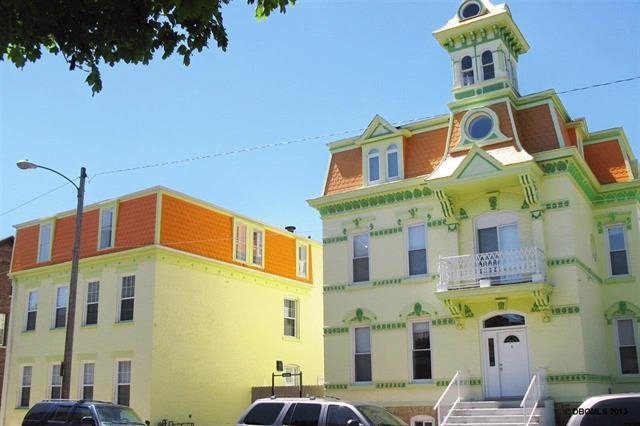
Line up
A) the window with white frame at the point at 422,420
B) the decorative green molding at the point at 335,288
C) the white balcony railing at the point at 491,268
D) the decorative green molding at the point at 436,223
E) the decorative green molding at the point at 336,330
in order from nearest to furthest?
the white balcony railing at the point at 491,268 → the window with white frame at the point at 422,420 → the decorative green molding at the point at 436,223 → the decorative green molding at the point at 336,330 → the decorative green molding at the point at 335,288

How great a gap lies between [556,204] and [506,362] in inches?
198

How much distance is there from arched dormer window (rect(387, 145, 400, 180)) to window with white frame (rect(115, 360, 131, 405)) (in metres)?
12.7

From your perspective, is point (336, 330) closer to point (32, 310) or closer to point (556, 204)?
point (556, 204)

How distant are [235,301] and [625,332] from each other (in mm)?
15883

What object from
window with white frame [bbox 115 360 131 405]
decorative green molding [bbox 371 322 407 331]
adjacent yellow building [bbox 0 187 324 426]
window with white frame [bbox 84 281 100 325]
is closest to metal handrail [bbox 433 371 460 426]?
decorative green molding [bbox 371 322 407 331]

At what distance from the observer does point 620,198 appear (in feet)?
79.9

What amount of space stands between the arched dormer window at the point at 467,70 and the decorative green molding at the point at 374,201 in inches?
160

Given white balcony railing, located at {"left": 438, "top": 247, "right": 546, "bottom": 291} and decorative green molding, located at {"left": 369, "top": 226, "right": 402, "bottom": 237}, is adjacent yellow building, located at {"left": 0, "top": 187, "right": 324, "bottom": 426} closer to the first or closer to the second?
decorative green molding, located at {"left": 369, "top": 226, "right": 402, "bottom": 237}

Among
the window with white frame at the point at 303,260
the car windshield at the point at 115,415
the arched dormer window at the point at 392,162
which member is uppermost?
the arched dormer window at the point at 392,162

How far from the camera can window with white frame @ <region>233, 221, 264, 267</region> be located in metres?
32.3

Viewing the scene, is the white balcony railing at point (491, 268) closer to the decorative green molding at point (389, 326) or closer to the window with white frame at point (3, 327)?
the decorative green molding at point (389, 326)

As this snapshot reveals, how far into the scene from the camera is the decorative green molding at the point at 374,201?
24359 millimetres

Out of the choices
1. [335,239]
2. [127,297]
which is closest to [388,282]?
[335,239]

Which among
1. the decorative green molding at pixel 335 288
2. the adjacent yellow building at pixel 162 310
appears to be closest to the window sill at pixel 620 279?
the decorative green molding at pixel 335 288
